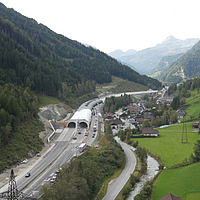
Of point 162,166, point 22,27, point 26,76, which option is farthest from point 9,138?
point 22,27

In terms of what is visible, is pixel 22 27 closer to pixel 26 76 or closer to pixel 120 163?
pixel 26 76

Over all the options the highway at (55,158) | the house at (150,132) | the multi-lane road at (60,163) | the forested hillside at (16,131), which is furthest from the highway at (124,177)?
the forested hillside at (16,131)

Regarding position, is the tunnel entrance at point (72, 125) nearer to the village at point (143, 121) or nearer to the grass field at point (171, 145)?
the village at point (143, 121)

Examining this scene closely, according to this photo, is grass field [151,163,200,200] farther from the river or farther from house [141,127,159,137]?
house [141,127,159,137]

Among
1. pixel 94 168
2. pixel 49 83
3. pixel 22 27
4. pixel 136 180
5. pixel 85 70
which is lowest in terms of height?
pixel 136 180

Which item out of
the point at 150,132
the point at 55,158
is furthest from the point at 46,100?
the point at 55,158

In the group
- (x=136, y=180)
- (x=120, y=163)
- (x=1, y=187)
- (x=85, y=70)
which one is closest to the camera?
(x=1, y=187)

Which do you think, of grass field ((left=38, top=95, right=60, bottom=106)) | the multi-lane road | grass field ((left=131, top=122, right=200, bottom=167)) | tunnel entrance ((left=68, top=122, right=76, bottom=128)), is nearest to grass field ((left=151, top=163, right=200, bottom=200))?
the multi-lane road
